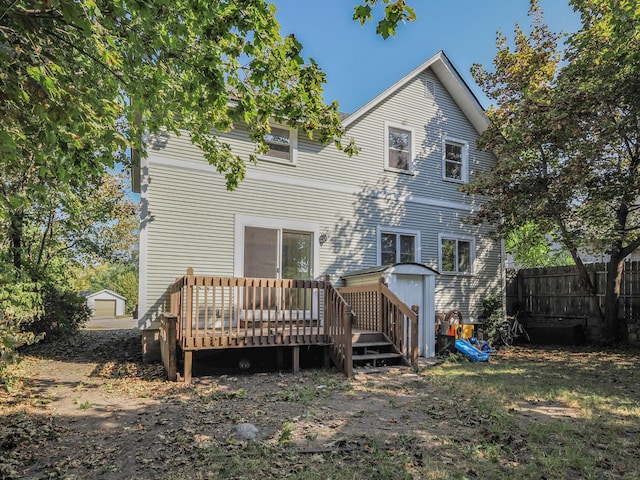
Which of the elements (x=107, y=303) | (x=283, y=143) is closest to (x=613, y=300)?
(x=283, y=143)

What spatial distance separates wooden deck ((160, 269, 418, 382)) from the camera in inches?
256

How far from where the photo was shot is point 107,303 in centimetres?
3070

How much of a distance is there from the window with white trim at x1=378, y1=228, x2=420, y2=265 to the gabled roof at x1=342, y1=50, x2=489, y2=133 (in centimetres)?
363

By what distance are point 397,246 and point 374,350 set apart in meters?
3.79

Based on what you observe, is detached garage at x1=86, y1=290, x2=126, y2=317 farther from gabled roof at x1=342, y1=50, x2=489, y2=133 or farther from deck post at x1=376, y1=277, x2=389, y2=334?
deck post at x1=376, y1=277, x2=389, y2=334

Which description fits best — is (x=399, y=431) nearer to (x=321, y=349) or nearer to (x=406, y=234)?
(x=321, y=349)

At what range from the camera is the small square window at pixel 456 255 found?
1170 cm

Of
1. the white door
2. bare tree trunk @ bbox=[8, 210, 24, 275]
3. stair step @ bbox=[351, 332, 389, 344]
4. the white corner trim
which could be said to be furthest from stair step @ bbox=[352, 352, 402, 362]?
bare tree trunk @ bbox=[8, 210, 24, 275]

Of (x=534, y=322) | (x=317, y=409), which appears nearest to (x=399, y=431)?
(x=317, y=409)

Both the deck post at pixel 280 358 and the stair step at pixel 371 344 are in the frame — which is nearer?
the deck post at pixel 280 358

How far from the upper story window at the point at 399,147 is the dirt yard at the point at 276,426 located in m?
6.29

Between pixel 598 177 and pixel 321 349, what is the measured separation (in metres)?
7.58

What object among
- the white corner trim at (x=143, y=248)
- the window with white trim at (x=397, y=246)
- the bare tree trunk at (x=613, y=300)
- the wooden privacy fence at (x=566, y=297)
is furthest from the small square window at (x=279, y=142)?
the bare tree trunk at (x=613, y=300)

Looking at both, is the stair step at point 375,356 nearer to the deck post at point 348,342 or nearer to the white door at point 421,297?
the deck post at point 348,342
